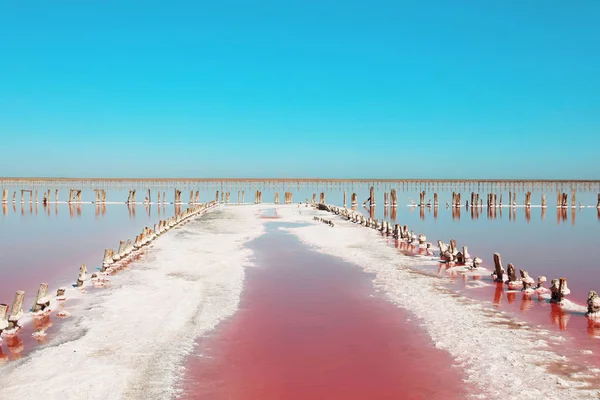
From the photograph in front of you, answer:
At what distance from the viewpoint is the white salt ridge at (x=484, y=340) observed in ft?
19.8

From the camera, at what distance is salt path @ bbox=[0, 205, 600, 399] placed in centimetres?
Result: 602

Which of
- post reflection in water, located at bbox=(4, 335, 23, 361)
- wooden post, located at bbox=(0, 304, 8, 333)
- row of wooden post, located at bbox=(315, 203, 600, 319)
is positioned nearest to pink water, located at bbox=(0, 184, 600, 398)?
post reflection in water, located at bbox=(4, 335, 23, 361)

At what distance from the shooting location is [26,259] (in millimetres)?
15656

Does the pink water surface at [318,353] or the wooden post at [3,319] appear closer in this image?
the pink water surface at [318,353]

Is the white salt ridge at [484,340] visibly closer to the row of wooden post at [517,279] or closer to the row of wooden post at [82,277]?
the row of wooden post at [517,279]

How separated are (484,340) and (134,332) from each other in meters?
5.46

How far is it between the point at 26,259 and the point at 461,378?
46.1 feet

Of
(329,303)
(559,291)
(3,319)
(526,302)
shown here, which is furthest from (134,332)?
(559,291)

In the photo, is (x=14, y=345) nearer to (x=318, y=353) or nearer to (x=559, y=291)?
(x=318, y=353)

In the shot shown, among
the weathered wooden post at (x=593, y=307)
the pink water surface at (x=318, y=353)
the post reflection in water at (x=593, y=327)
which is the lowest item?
the pink water surface at (x=318, y=353)

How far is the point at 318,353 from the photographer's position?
727 centimetres

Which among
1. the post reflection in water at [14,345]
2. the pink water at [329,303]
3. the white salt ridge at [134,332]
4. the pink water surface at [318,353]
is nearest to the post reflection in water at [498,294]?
the pink water at [329,303]

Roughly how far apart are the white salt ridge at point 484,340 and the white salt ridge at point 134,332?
3.65 meters

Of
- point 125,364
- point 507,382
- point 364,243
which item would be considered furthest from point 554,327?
point 364,243
